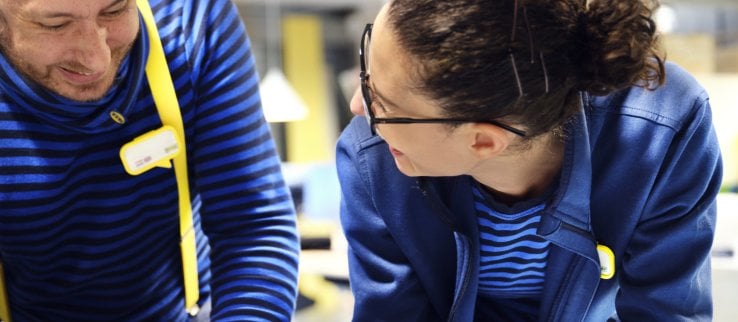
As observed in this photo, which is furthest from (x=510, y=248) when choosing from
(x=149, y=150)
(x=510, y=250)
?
(x=149, y=150)

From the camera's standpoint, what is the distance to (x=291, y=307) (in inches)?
48.9

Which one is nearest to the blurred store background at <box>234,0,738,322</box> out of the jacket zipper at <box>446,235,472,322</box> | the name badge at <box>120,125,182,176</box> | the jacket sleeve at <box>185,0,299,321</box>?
the jacket zipper at <box>446,235,472,322</box>

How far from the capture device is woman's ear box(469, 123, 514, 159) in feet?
3.52

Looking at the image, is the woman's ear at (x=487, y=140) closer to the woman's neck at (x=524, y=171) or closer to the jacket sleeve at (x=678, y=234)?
the woman's neck at (x=524, y=171)

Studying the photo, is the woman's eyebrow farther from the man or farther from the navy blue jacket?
the man

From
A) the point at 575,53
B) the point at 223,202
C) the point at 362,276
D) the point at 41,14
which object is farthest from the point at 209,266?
the point at 575,53

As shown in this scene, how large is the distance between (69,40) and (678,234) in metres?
0.91

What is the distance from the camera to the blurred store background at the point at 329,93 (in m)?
2.85

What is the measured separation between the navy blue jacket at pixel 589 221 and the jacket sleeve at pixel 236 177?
0.13 m

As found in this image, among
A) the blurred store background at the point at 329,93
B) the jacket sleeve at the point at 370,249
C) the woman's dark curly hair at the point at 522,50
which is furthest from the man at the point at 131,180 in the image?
the blurred store background at the point at 329,93

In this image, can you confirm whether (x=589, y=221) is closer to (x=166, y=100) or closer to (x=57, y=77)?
(x=166, y=100)

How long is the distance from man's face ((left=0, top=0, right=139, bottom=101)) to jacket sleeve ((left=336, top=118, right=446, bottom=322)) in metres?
0.38

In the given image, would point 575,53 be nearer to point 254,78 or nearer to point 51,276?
point 254,78

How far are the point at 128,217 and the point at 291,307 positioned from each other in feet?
0.98
